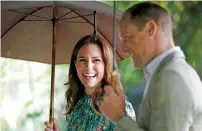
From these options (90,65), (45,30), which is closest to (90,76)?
(90,65)

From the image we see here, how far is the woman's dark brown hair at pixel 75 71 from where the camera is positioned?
248 cm

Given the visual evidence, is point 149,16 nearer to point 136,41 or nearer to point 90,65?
point 136,41

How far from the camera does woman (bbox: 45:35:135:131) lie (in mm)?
2410

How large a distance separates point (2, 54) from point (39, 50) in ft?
0.75

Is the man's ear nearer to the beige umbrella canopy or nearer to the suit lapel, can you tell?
the suit lapel

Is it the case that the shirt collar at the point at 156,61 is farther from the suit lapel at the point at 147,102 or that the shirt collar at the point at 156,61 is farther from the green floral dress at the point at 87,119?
the green floral dress at the point at 87,119

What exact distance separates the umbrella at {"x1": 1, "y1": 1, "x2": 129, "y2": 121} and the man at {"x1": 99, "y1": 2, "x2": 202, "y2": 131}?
112cm

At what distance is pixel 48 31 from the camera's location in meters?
2.91

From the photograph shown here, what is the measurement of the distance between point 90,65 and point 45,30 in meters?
0.56

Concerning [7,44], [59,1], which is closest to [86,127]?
[59,1]

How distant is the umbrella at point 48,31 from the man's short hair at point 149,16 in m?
A: 1.10

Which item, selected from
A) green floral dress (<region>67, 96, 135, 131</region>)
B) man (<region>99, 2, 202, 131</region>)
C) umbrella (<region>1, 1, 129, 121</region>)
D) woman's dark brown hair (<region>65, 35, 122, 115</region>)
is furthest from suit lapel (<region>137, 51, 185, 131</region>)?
umbrella (<region>1, 1, 129, 121</region>)

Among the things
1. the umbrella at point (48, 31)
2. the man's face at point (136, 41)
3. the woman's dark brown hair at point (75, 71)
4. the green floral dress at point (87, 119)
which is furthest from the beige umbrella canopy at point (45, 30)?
the man's face at point (136, 41)

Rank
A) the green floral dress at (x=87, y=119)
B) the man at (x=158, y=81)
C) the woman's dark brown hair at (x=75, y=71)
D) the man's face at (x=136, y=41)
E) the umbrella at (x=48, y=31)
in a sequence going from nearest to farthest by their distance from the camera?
the man at (x=158, y=81)
the man's face at (x=136, y=41)
the green floral dress at (x=87, y=119)
the woman's dark brown hair at (x=75, y=71)
the umbrella at (x=48, y=31)
